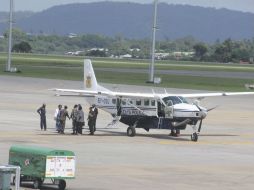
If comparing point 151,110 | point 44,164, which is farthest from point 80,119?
point 44,164

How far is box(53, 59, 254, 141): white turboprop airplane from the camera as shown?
150ft

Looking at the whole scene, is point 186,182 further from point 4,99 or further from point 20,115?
point 4,99

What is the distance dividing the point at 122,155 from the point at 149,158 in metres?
1.32

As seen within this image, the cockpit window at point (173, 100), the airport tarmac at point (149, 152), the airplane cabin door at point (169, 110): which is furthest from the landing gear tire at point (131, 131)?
the cockpit window at point (173, 100)

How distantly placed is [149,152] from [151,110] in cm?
839

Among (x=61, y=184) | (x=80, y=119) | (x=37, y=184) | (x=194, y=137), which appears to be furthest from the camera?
(x=80, y=119)

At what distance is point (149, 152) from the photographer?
39000mm

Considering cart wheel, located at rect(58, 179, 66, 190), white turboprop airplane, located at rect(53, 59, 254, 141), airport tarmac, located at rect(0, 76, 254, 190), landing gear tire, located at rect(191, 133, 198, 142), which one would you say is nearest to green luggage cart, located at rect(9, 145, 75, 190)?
cart wheel, located at rect(58, 179, 66, 190)

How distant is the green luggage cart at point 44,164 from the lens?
26453mm

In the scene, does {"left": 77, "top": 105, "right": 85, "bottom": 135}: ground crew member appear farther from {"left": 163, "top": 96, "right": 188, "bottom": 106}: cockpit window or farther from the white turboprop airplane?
{"left": 163, "top": 96, "right": 188, "bottom": 106}: cockpit window

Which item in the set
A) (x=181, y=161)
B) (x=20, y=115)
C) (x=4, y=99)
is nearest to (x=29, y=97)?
(x=4, y=99)

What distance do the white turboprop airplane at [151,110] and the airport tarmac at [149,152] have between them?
0.76 metres

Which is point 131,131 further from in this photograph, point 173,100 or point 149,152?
point 149,152

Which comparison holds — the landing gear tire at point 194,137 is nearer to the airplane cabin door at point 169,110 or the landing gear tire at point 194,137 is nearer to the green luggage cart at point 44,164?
the airplane cabin door at point 169,110
